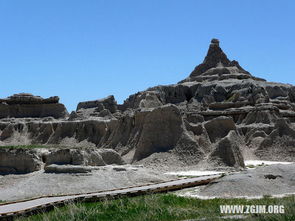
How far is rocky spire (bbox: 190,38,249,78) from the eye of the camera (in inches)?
4358

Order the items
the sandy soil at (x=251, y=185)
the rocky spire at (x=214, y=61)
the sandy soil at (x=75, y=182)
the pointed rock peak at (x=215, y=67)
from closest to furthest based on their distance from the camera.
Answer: the sandy soil at (x=251, y=185)
the sandy soil at (x=75, y=182)
the pointed rock peak at (x=215, y=67)
the rocky spire at (x=214, y=61)

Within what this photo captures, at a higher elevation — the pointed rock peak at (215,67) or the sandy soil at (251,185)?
the pointed rock peak at (215,67)

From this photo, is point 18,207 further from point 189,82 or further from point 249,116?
point 189,82

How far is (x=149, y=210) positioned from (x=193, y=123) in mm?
31482

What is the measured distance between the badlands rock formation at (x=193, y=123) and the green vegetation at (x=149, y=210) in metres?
17.2

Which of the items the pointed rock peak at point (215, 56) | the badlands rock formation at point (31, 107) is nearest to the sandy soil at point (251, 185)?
the badlands rock formation at point (31, 107)

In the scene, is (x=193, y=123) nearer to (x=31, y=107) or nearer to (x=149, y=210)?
(x=149, y=210)

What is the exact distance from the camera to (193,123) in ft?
159

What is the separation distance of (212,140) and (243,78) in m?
60.8

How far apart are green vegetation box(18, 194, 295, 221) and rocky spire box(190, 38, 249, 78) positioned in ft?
303

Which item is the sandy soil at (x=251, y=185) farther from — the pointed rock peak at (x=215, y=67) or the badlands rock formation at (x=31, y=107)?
the pointed rock peak at (x=215, y=67)

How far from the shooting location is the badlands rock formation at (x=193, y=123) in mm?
39750

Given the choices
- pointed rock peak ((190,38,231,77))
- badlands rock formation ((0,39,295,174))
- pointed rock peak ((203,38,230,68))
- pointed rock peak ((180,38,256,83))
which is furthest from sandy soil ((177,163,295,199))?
pointed rock peak ((203,38,230,68))

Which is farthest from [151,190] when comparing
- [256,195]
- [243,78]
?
[243,78]
